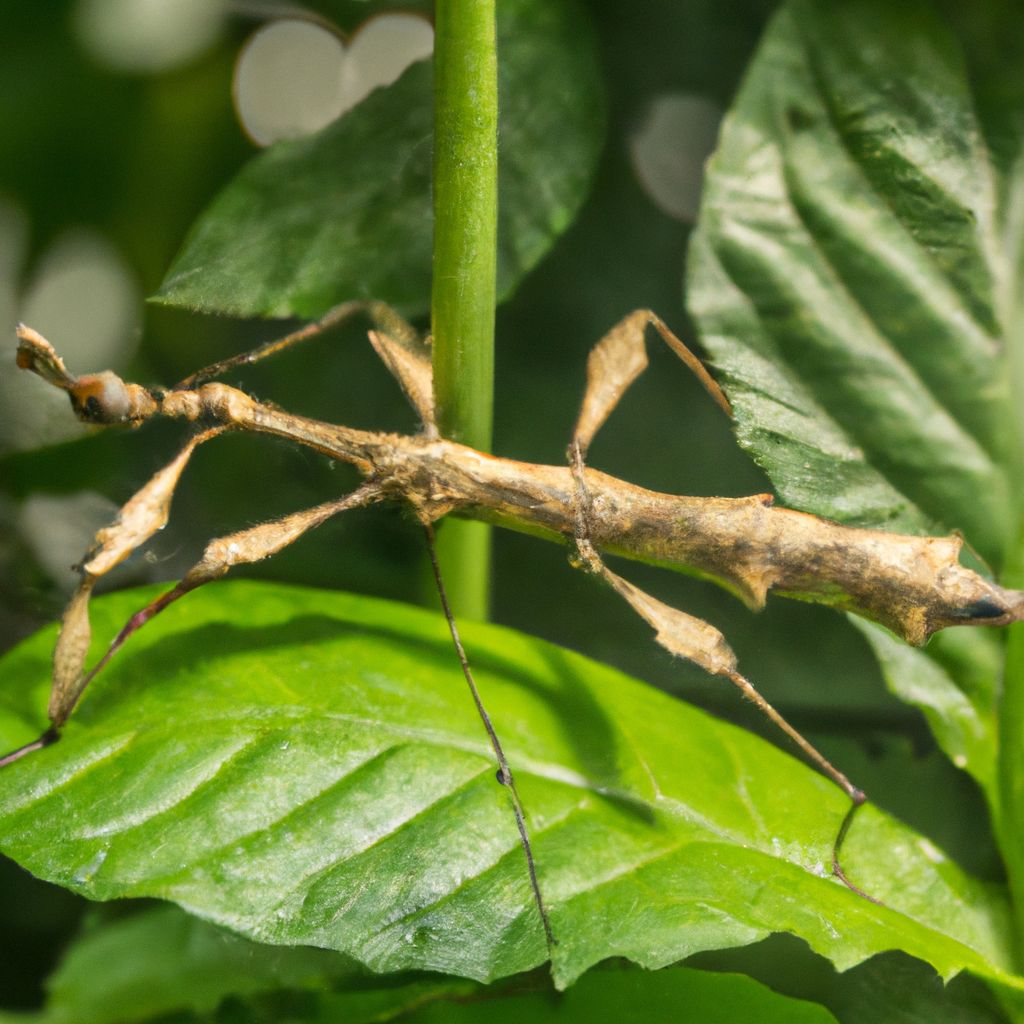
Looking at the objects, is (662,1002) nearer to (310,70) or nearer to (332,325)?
(332,325)

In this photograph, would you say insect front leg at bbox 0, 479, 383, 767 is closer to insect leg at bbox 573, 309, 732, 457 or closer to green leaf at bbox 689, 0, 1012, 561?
insect leg at bbox 573, 309, 732, 457

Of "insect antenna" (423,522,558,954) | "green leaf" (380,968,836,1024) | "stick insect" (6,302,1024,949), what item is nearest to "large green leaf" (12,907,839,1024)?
"green leaf" (380,968,836,1024)

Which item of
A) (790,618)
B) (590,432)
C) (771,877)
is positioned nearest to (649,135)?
(590,432)

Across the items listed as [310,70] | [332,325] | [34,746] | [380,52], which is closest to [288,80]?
[310,70]

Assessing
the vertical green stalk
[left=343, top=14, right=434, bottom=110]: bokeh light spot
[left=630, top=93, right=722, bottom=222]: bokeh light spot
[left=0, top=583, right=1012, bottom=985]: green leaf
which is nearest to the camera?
[left=0, top=583, right=1012, bottom=985]: green leaf

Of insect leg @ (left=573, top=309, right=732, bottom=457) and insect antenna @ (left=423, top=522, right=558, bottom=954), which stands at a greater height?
insect leg @ (left=573, top=309, right=732, bottom=457)

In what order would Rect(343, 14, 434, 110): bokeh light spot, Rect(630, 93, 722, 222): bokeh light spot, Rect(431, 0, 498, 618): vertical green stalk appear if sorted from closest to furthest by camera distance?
Rect(431, 0, 498, 618): vertical green stalk < Rect(343, 14, 434, 110): bokeh light spot < Rect(630, 93, 722, 222): bokeh light spot
